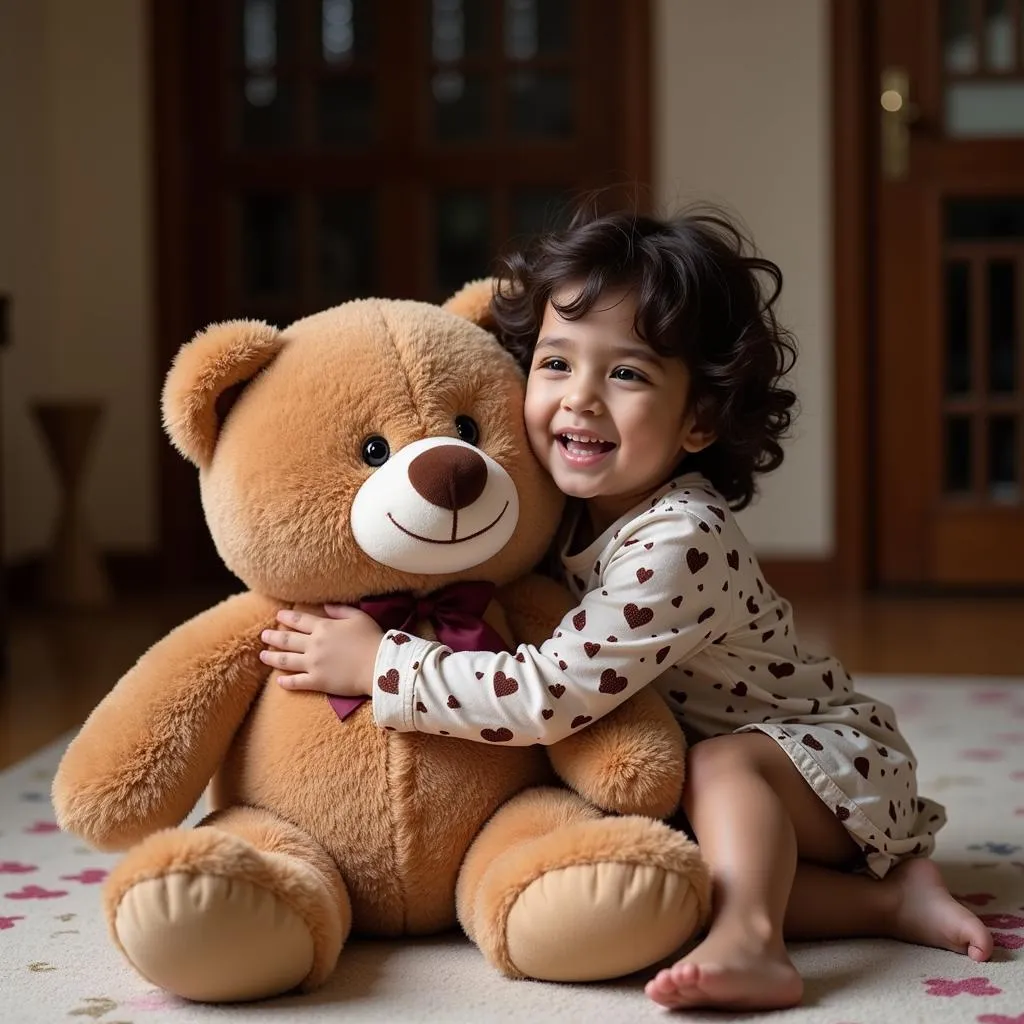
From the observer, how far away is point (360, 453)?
4.12 feet

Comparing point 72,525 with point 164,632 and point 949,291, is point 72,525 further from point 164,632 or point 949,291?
point 949,291

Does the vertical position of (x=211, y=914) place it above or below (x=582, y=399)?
below

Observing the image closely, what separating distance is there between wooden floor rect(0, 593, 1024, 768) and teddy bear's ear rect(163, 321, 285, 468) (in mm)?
914

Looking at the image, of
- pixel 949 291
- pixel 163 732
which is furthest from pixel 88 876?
pixel 949 291

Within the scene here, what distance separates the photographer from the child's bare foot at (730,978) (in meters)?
1.09

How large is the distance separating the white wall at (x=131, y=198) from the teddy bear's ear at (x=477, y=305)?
2.06 metres

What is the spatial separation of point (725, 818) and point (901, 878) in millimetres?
215

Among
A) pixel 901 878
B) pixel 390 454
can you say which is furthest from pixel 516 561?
pixel 901 878

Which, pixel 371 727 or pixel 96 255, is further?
pixel 96 255

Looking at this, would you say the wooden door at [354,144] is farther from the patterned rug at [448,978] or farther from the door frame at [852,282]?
the patterned rug at [448,978]

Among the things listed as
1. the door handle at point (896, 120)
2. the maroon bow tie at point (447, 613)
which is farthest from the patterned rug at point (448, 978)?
the door handle at point (896, 120)

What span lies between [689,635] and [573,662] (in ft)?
0.31

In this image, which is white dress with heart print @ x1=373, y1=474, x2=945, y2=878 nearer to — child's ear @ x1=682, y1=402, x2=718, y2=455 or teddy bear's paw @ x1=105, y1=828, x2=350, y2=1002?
child's ear @ x1=682, y1=402, x2=718, y2=455

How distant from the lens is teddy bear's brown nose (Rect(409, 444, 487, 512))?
1198 millimetres
